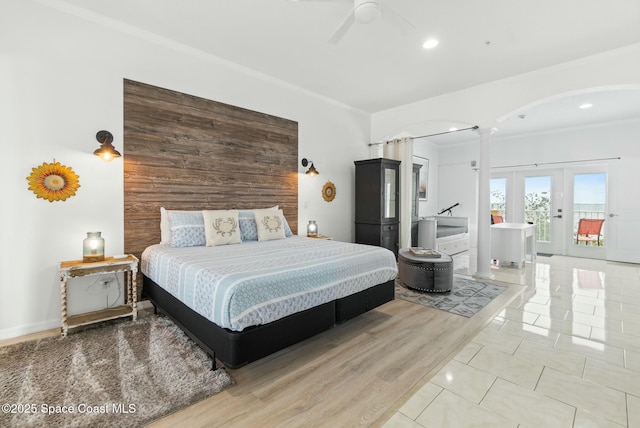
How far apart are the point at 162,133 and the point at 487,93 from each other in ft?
14.9

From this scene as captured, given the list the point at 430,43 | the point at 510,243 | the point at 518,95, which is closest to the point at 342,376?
the point at 430,43

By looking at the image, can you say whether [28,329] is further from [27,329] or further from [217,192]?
[217,192]

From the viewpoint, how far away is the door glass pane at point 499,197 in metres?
7.52

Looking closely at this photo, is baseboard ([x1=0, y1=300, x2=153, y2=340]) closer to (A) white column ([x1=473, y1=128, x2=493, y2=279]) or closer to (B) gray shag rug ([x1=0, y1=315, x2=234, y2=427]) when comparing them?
(B) gray shag rug ([x1=0, y1=315, x2=234, y2=427])

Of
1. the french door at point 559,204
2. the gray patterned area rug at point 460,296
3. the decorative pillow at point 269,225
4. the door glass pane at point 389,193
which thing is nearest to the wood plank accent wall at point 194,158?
the decorative pillow at point 269,225

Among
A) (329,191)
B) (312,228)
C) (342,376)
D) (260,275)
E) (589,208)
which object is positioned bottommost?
(342,376)

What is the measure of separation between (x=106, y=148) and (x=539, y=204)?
8571 mm

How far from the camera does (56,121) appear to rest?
2.72 meters

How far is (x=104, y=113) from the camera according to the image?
2.96m

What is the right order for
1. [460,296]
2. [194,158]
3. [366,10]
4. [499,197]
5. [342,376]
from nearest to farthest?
[342,376] → [366,10] → [194,158] → [460,296] → [499,197]

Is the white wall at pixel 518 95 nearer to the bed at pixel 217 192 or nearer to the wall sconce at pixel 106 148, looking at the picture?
the bed at pixel 217 192

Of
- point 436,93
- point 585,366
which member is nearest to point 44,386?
point 585,366

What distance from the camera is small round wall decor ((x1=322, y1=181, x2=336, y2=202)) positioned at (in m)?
5.11

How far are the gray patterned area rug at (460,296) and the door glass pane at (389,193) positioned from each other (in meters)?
1.43
